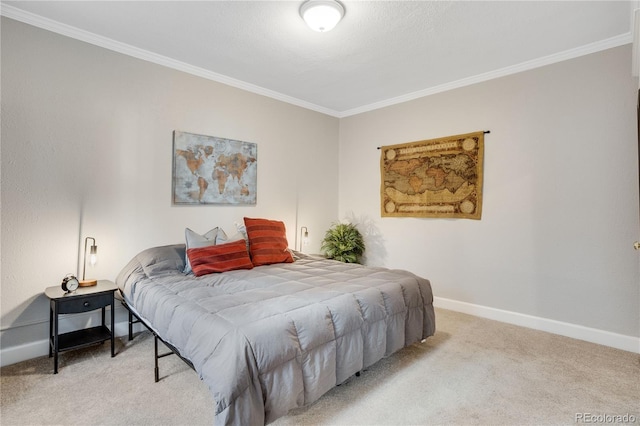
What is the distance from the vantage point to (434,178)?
406 centimetres

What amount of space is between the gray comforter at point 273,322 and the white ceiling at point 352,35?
1965 millimetres

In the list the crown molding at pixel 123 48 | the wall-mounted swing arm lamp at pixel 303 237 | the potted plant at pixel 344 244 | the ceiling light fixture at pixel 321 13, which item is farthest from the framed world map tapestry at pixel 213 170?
the ceiling light fixture at pixel 321 13

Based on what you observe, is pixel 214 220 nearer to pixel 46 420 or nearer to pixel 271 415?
pixel 46 420

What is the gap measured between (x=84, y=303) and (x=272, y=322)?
1.74 meters

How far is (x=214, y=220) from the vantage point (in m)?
3.72

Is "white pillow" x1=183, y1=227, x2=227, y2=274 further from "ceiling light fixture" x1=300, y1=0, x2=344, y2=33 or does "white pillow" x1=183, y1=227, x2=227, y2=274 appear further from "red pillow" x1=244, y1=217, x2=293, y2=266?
"ceiling light fixture" x1=300, y1=0, x2=344, y2=33

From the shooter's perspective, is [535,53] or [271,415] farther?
[535,53]

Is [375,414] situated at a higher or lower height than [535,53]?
lower

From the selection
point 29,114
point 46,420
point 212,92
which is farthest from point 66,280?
point 212,92

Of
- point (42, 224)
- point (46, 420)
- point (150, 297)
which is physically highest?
point (42, 224)

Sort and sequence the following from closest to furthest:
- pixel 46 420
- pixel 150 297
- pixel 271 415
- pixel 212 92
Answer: pixel 271 415 < pixel 46 420 < pixel 150 297 < pixel 212 92

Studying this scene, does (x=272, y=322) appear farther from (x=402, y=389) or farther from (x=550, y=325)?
(x=550, y=325)

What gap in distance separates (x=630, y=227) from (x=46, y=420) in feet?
14.9

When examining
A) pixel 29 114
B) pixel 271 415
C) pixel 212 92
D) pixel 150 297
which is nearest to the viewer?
pixel 271 415
